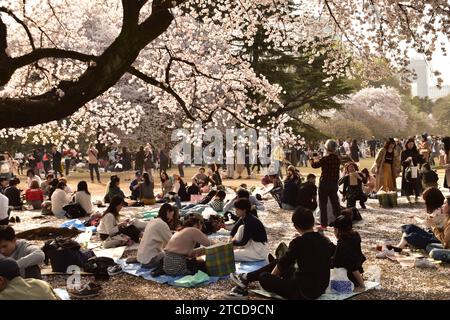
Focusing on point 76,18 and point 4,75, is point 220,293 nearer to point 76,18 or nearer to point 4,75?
point 4,75

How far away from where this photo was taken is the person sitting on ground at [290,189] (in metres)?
13.3

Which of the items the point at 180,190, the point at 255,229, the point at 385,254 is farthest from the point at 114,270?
the point at 180,190

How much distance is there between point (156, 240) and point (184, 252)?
666 millimetres

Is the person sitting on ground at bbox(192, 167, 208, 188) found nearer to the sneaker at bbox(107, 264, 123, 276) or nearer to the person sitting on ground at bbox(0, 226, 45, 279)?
the sneaker at bbox(107, 264, 123, 276)

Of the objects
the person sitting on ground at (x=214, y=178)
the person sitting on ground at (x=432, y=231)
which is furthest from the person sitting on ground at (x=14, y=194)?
the person sitting on ground at (x=432, y=231)

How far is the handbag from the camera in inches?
282

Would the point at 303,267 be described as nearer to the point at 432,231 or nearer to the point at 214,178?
the point at 432,231

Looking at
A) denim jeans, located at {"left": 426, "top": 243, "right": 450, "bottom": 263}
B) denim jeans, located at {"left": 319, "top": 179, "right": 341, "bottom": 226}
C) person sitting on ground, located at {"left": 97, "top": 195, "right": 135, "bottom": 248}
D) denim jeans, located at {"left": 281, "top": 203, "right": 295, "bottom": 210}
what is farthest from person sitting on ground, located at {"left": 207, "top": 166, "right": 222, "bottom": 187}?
denim jeans, located at {"left": 426, "top": 243, "right": 450, "bottom": 263}

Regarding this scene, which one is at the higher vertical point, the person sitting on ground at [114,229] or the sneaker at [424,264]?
the person sitting on ground at [114,229]

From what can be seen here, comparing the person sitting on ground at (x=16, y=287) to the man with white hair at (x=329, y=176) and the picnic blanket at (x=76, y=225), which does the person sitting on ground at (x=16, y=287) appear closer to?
the picnic blanket at (x=76, y=225)

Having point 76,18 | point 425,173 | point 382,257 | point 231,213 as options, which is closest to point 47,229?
point 231,213

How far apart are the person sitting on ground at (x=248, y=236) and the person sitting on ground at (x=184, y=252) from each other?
69 cm

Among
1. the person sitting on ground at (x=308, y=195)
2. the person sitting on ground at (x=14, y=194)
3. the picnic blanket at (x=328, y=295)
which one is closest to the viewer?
the picnic blanket at (x=328, y=295)
